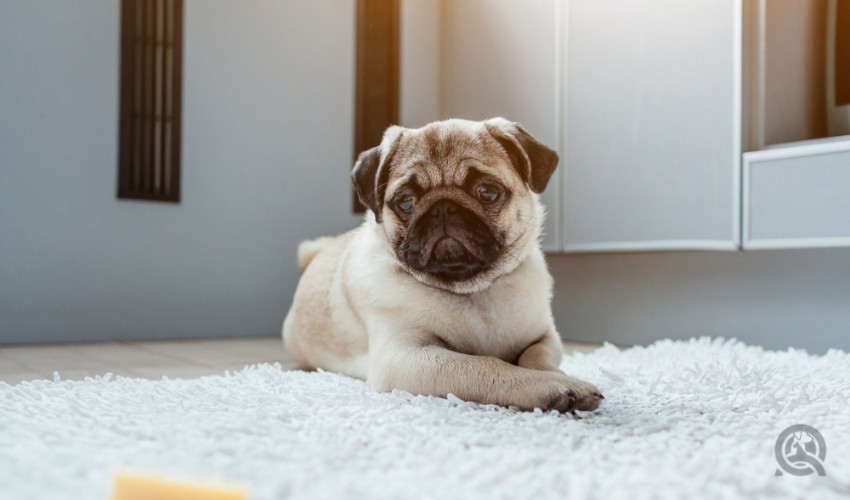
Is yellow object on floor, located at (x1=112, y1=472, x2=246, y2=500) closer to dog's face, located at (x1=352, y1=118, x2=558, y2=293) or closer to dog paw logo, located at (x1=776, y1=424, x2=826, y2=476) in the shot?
dog paw logo, located at (x1=776, y1=424, x2=826, y2=476)

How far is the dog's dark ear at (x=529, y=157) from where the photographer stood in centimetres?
167

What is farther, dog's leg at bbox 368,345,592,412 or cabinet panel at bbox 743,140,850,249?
cabinet panel at bbox 743,140,850,249

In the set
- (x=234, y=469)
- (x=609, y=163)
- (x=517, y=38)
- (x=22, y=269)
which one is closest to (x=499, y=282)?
(x=234, y=469)

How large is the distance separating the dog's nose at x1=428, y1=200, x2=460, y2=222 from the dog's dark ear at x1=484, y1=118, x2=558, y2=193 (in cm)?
24

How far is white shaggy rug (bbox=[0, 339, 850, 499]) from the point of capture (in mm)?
860

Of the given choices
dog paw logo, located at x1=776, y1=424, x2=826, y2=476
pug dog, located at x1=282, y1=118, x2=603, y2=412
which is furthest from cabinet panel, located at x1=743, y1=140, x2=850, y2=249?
dog paw logo, located at x1=776, y1=424, x2=826, y2=476

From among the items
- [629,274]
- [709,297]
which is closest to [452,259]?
[709,297]

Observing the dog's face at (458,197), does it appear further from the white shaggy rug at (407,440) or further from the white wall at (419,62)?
the white wall at (419,62)

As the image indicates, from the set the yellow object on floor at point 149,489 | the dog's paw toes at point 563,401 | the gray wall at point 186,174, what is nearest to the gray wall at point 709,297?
the gray wall at point 186,174

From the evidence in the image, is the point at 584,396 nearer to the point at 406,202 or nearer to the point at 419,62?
the point at 406,202

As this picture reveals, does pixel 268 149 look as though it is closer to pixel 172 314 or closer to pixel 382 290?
pixel 172 314

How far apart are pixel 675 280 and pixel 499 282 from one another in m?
1.83

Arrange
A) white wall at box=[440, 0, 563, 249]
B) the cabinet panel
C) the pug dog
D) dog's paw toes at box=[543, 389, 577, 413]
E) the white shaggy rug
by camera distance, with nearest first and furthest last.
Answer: the white shaggy rug < dog's paw toes at box=[543, 389, 577, 413] < the pug dog < the cabinet panel < white wall at box=[440, 0, 563, 249]

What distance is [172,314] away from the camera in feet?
11.0
